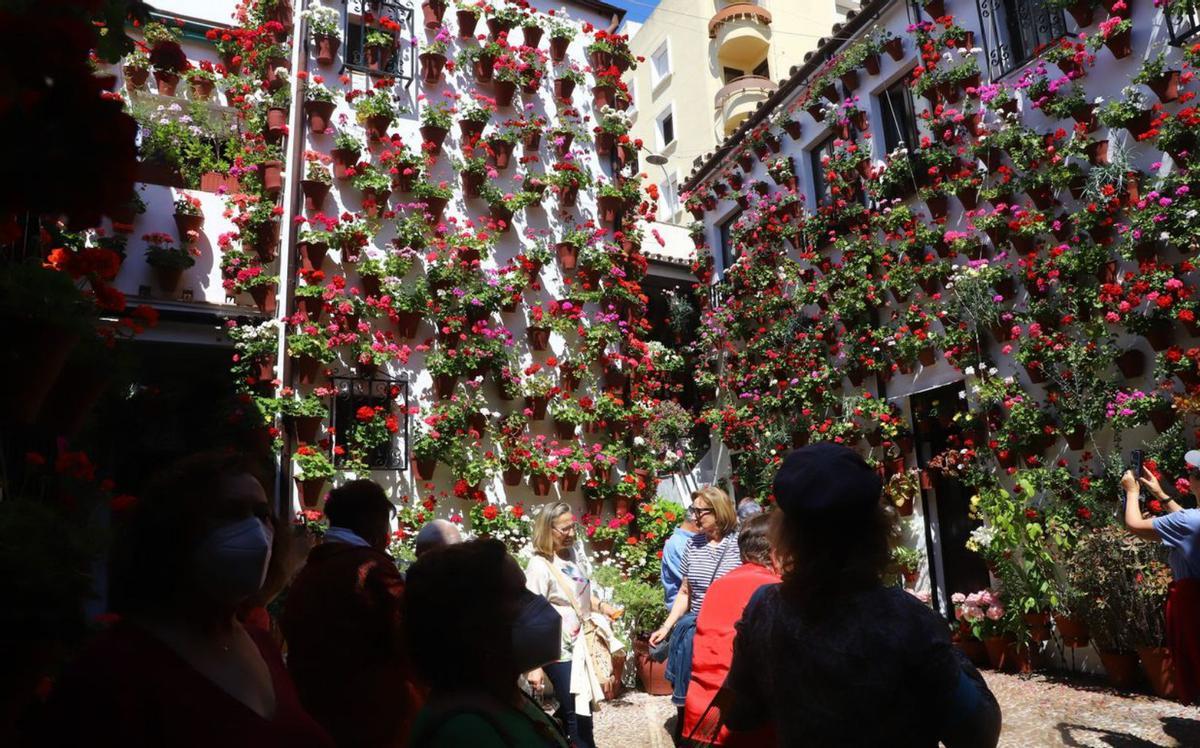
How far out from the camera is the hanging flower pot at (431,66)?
30.0 feet

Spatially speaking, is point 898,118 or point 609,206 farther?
point 898,118

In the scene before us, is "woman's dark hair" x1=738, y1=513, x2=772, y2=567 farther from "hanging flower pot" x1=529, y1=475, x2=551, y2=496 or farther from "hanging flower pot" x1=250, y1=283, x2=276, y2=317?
"hanging flower pot" x1=250, y1=283, x2=276, y2=317

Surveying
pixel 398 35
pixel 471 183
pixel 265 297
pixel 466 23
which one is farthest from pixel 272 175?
pixel 466 23

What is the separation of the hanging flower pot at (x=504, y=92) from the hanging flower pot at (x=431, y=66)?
68cm

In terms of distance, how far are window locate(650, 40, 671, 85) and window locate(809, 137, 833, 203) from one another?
1071cm

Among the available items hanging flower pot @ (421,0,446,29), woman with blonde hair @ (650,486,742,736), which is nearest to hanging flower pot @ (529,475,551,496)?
woman with blonde hair @ (650,486,742,736)

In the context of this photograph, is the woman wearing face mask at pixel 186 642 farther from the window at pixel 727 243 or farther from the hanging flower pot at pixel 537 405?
the window at pixel 727 243

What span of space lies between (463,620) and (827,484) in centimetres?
89

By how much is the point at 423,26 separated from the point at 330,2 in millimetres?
1029

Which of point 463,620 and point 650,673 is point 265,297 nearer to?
point 650,673

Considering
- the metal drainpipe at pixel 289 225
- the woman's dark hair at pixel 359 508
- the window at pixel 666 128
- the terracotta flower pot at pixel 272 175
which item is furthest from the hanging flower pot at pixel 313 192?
the window at pixel 666 128

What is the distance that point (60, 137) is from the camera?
133cm

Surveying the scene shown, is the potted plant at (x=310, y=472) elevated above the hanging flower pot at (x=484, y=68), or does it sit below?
below

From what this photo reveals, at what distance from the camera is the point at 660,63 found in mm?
21938
